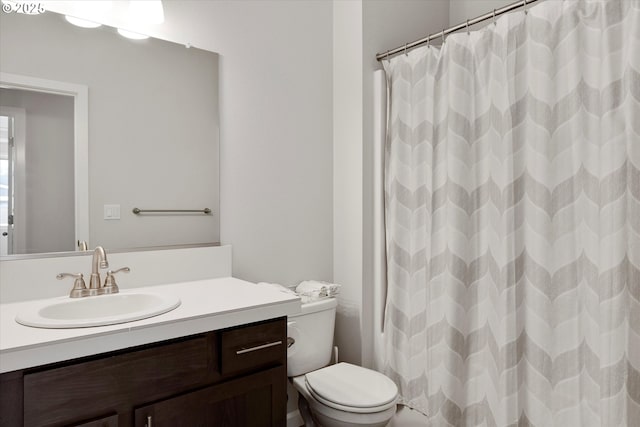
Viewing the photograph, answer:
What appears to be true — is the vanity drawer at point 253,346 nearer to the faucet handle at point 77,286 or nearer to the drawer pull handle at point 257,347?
the drawer pull handle at point 257,347

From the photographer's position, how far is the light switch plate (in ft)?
5.35

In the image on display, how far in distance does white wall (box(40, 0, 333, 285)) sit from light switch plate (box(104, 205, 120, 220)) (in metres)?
0.45

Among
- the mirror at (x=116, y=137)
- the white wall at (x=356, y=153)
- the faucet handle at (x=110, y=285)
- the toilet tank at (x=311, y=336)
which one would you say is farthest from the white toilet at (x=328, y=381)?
the faucet handle at (x=110, y=285)

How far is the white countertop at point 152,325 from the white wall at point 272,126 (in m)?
0.44

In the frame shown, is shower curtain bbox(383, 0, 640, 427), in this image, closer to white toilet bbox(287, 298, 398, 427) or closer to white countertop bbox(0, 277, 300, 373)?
white toilet bbox(287, 298, 398, 427)

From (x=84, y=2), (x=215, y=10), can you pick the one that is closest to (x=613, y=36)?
(x=215, y=10)

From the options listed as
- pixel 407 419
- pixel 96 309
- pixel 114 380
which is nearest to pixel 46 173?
pixel 96 309

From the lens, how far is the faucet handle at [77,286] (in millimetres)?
1432

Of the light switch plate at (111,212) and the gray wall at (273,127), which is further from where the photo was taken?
the gray wall at (273,127)

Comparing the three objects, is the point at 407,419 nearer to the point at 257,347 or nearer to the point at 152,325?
the point at 257,347

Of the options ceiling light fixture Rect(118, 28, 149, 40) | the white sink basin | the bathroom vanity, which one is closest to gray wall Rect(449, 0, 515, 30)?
ceiling light fixture Rect(118, 28, 149, 40)

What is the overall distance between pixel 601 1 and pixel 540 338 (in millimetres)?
1263

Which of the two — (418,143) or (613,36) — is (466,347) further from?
(613,36)

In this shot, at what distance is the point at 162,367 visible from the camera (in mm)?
1175
